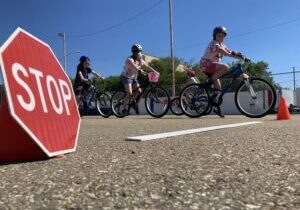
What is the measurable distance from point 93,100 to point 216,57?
4345 mm

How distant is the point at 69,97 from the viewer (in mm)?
3900

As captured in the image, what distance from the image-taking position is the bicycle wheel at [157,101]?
1043 centimetres

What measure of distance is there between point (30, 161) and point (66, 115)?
572 mm

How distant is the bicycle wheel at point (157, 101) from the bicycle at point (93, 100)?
1.72 metres

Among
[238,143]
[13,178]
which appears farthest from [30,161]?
[238,143]

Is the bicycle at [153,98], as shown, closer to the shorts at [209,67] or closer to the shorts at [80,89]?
the shorts at [209,67]

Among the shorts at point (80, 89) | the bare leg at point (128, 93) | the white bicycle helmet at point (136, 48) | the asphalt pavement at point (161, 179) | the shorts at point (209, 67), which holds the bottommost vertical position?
the asphalt pavement at point (161, 179)

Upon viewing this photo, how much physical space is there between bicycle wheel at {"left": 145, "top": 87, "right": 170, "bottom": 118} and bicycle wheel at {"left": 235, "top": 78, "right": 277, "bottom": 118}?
6.84 feet

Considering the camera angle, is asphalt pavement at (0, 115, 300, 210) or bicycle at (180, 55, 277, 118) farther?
bicycle at (180, 55, 277, 118)

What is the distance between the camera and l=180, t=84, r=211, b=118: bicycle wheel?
31.7 ft

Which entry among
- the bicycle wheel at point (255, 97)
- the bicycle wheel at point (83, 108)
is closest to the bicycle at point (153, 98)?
the bicycle wheel at point (83, 108)

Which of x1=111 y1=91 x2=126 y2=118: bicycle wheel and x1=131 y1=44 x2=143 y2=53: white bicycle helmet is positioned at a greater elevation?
x1=131 y1=44 x2=143 y2=53: white bicycle helmet

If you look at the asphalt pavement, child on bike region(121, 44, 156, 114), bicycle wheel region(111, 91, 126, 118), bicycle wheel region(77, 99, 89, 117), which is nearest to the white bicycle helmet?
child on bike region(121, 44, 156, 114)

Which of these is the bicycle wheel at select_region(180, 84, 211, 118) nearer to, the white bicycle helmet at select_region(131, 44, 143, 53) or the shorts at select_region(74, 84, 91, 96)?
the white bicycle helmet at select_region(131, 44, 143, 53)
